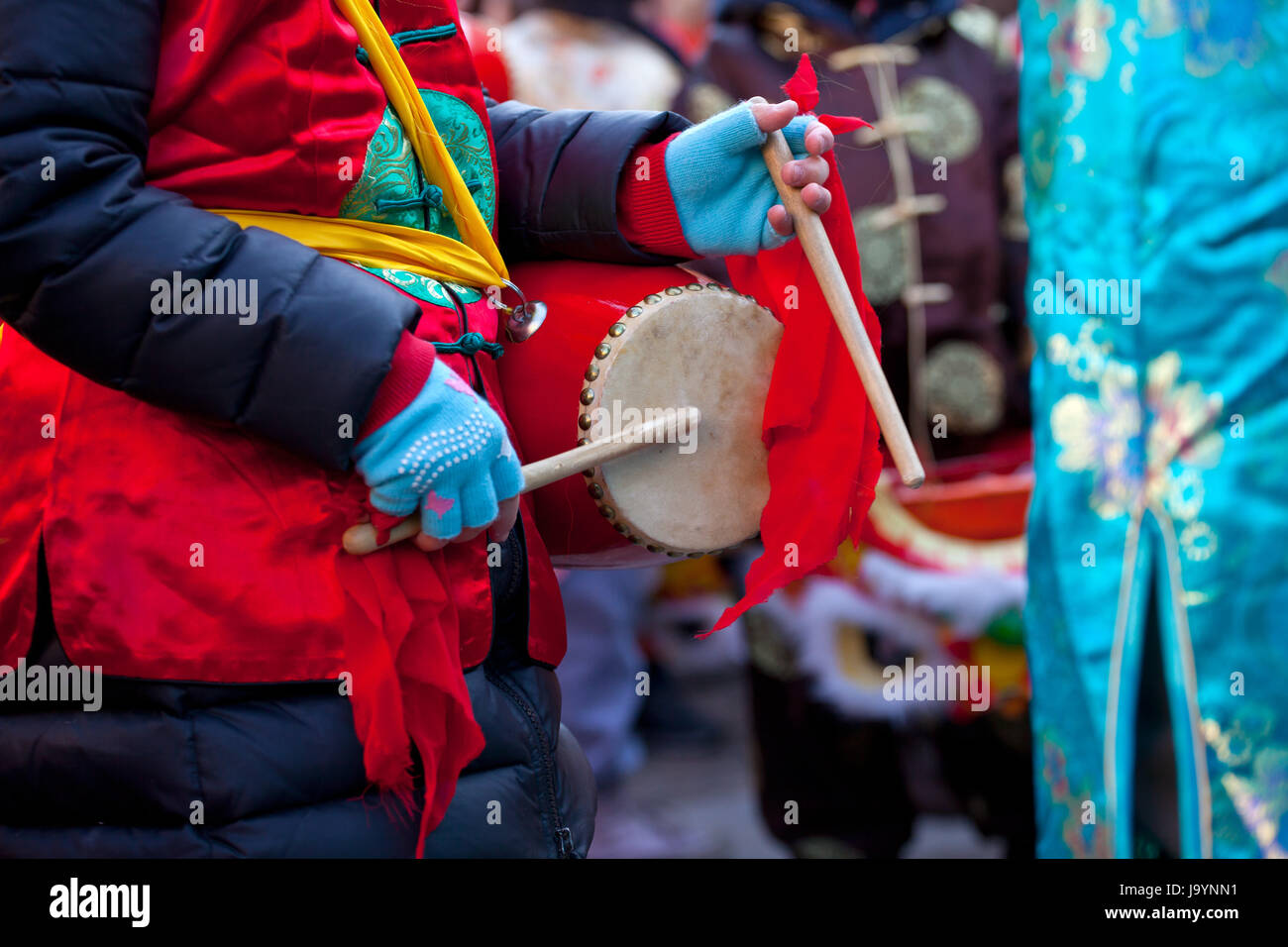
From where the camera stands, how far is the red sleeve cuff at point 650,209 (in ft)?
4.98

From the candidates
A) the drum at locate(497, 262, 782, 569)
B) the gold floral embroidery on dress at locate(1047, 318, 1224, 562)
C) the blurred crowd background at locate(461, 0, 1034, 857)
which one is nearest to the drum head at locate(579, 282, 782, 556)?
the drum at locate(497, 262, 782, 569)

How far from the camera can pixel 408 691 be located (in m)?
1.24

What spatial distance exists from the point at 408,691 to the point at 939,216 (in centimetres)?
219

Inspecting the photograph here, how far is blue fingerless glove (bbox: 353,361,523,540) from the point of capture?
46.1 inches

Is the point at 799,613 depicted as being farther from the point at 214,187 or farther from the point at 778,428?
the point at 214,187

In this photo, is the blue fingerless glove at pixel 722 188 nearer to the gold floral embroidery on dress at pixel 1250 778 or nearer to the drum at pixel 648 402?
the drum at pixel 648 402

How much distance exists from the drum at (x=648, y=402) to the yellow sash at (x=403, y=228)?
121mm

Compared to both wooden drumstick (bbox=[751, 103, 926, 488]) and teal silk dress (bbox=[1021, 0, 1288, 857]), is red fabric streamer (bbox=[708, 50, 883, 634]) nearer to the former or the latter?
wooden drumstick (bbox=[751, 103, 926, 488])

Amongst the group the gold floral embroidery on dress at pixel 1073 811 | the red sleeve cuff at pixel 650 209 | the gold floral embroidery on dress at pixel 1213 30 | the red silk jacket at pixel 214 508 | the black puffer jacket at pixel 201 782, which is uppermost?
the gold floral embroidery on dress at pixel 1213 30

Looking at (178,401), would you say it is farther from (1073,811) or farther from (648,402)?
(1073,811)

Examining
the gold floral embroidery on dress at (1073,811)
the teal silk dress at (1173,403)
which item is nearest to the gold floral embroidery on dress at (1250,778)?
the teal silk dress at (1173,403)

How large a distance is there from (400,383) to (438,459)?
0.24ft

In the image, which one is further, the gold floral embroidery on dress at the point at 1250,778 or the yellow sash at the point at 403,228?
the gold floral embroidery on dress at the point at 1250,778

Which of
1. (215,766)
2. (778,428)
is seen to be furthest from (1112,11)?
(215,766)
